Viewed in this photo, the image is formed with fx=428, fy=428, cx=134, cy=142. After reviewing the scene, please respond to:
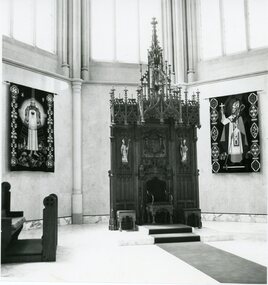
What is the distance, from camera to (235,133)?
15102 mm

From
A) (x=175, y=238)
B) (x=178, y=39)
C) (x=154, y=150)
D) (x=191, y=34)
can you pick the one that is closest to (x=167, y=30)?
(x=178, y=39)

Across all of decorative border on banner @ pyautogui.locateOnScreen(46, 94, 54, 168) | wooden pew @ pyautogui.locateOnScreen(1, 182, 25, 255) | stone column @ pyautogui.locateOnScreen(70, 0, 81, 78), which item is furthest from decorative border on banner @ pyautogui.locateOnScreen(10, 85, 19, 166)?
wooden pew @ pyautogui.locateOnScreen(1, 182, 25, 255)

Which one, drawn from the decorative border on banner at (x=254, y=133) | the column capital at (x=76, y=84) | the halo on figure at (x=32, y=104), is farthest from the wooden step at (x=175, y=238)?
the column capital at (x=76, y=84)

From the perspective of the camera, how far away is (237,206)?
1512 centimetres

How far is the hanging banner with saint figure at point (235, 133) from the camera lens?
14.8 m

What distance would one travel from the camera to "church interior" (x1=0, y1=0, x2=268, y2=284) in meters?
12.7

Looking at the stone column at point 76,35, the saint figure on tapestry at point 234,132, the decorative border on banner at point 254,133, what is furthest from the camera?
the stone column at point 76,35

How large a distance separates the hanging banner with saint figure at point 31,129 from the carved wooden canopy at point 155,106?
2.69 m

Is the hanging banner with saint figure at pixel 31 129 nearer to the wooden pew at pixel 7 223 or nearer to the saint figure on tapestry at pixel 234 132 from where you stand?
the wooden pew at pixel 7 223

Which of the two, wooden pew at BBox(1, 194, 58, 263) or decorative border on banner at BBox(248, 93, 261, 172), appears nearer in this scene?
wooden pew at BBox(1, 194, 58, 263)

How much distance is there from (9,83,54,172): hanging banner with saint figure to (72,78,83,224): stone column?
108 centimetres

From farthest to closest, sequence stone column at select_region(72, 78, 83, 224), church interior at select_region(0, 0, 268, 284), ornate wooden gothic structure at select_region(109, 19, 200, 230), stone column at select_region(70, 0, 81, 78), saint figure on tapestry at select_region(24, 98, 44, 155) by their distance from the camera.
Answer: stone column at select_region(70, 0, 81, 78), stone column at select_region(72, 78, 83, 224), saint figure on tapestry at select_region(24, 98, 44, 155), ornate wooden gothic structure at select_region(109, 19, 200, 230), church interior at select_region(0, 0, 268, 284)

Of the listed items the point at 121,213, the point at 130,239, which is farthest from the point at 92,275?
the point at 121,213

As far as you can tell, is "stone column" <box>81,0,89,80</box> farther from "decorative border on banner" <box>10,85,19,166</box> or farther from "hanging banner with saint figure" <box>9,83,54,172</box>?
"decorative border on banner" <box>10,85,19,166</box>
